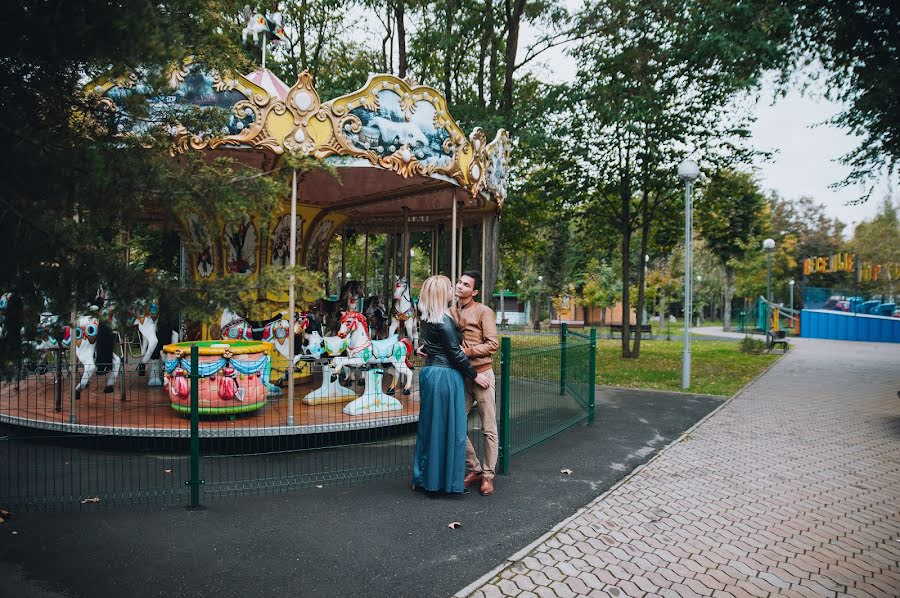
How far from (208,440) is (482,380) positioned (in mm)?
3675

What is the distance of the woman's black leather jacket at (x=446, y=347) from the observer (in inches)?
190

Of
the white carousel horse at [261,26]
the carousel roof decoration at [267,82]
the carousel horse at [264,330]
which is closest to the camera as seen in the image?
the carousel roof decoration at [267,82]

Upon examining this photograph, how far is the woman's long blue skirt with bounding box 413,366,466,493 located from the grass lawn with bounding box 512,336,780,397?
4.74ft

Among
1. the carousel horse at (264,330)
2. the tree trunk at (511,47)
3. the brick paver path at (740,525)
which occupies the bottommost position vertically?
the brick paver path at (740,525)

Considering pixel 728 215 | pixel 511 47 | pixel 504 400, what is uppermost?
pixel 511 47

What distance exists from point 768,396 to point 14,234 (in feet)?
41.5

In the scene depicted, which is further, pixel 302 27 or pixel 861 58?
pixel 302 27

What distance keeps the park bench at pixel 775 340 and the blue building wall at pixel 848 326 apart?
10.5 metres

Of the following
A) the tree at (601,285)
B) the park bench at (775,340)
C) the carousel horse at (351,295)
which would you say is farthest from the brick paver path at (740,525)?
the tree at (601,285)

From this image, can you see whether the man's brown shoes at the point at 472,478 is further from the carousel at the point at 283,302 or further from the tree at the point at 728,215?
the tree at the point at 728,215

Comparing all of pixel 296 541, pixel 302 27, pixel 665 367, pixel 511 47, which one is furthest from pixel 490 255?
pixel 296 541

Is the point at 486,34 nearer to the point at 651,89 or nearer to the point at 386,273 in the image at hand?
the point at 651,89

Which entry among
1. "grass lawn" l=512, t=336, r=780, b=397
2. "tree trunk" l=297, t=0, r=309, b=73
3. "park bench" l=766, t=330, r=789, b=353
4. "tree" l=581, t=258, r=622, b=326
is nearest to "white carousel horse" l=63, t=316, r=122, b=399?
"grass lawn" l=512, t=336, r=780, b=397

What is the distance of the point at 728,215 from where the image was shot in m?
20.3
